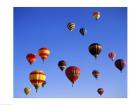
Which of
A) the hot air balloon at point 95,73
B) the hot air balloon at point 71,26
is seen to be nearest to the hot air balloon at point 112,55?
the hot air balloon at point 95,73

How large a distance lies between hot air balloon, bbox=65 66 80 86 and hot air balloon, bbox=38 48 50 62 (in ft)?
7.88

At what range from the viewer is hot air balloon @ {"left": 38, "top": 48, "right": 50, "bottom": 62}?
27.3 meters

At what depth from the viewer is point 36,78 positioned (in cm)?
2456

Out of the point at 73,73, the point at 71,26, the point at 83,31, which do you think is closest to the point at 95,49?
the point at 83,31

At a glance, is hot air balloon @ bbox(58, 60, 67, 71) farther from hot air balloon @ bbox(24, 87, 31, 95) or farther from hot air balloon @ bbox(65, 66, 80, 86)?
hot air balloon @ bbox(65, 66, 80, 86)

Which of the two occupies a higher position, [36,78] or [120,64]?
[120,64]

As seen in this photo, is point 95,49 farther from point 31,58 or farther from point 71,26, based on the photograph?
point 31,58

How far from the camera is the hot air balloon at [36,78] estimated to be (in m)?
24.5

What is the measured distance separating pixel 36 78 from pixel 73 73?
1.79 m

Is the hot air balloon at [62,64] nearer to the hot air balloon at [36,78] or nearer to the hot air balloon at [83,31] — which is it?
the hot air balloon at [83,31]
